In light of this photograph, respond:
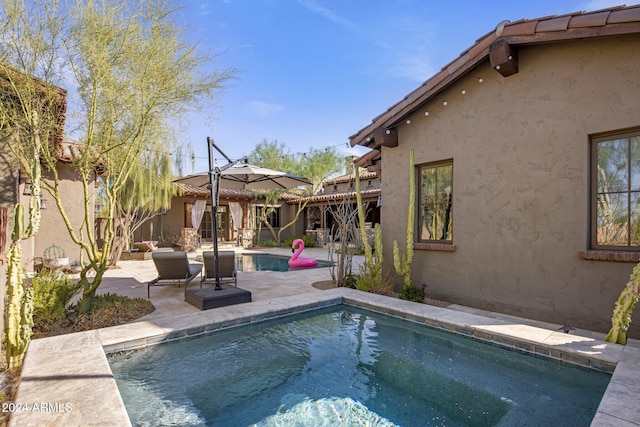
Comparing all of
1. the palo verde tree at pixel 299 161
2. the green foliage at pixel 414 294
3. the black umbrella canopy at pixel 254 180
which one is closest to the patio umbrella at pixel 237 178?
the black umbrella canopy at pixel 254 180

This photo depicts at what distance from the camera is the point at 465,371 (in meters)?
4.09

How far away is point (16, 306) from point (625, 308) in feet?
23.1

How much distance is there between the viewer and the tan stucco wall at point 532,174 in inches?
200

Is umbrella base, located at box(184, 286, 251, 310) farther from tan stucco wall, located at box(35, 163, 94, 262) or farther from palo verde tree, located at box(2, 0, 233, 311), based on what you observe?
tan stucco wall, located at box(35, 163, 94, 262)

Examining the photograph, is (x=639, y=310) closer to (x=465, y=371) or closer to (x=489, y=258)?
(x=489, y=258)

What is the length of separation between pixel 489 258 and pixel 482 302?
82cm

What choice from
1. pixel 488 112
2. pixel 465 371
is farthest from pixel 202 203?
pixel 465 371

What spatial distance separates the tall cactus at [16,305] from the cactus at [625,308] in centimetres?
700

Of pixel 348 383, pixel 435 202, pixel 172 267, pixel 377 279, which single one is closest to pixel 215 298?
pixel 172 267

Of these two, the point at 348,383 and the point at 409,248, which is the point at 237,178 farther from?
the point at 348,383

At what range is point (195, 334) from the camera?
5.10m

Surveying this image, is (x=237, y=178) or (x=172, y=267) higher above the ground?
(x=237, y=178)

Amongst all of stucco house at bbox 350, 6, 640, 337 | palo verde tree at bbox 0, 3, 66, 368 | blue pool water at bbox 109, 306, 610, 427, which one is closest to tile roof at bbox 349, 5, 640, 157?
stucco house at bbox 350, 6, 640, 337

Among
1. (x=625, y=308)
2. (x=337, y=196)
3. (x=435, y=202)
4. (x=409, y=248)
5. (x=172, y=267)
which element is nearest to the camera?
(x=625, y=308)
